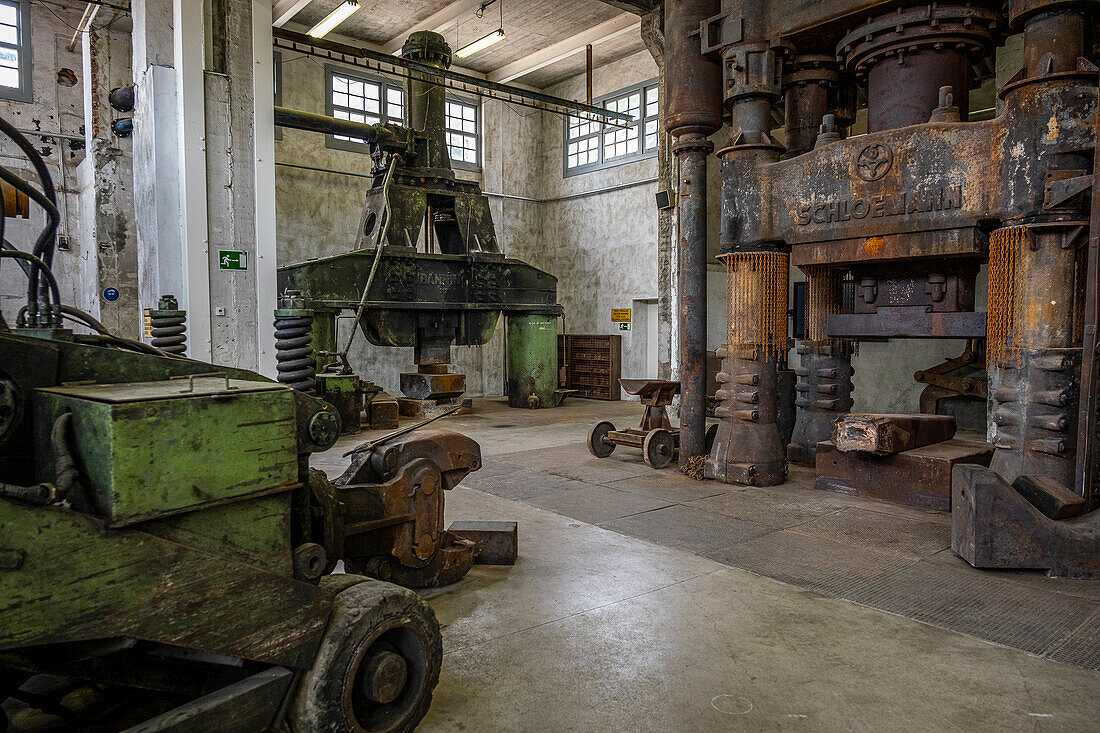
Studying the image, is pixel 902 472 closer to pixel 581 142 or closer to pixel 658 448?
pixel 658 448

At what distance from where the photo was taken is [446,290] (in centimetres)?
1059

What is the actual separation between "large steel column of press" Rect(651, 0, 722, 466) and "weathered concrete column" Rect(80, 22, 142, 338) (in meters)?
8.48

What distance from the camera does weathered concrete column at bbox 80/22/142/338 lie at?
10617mm

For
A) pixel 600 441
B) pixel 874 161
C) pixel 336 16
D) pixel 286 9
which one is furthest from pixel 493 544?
pixel 286 9

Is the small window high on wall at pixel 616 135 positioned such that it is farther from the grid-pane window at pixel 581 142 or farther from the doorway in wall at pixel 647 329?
the doorway in wall at pixel 647 329

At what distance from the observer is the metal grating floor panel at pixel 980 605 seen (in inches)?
117

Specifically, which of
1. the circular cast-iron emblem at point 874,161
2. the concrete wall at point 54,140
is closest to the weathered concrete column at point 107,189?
the concrete wall at point 54,140

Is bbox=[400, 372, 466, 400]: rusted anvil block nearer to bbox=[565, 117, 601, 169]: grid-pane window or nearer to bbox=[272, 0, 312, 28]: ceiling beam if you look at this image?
bbox=[272, 0, 312, 28]: ceiling beam

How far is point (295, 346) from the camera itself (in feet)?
23.4

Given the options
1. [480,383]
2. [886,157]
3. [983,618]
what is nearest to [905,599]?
[983,618]

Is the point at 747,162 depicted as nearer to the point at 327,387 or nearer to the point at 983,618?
the point at 983,618

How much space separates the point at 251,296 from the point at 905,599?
7.37 metres

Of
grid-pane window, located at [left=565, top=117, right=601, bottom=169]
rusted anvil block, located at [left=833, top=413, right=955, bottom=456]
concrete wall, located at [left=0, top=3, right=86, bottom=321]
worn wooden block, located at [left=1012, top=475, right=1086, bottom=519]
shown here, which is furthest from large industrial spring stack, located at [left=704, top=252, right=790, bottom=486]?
concrete wall, located at [left=0, top=3, right=86, bottom=321]

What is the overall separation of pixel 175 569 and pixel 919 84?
5.73m
